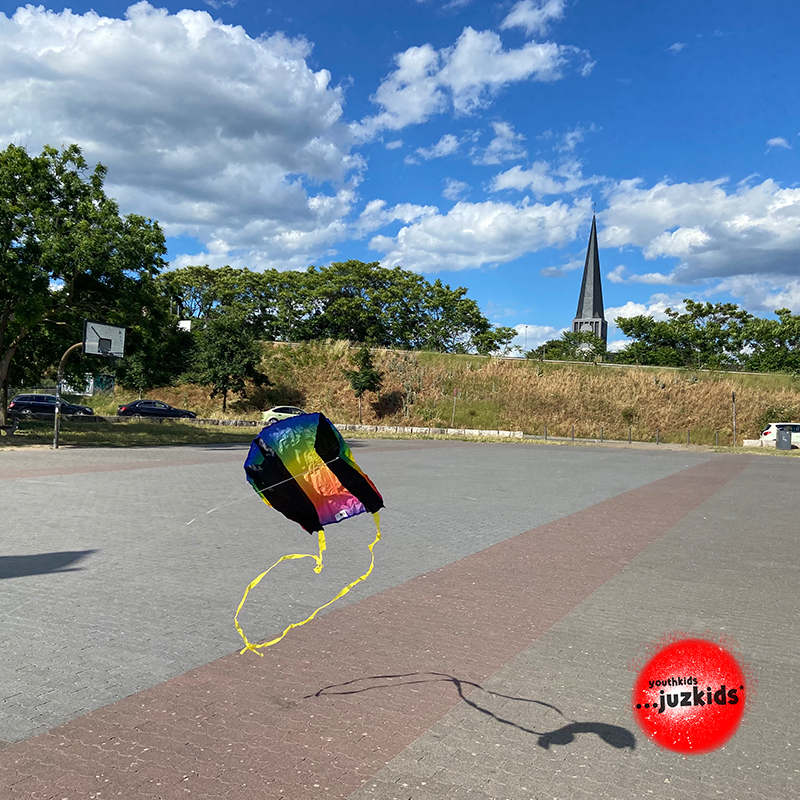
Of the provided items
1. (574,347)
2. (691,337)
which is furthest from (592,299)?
(691,337)

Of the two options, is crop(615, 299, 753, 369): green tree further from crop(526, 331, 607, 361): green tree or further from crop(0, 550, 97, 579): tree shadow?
crop(0, 550, 97, 579): tree shadow

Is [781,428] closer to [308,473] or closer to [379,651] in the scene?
[379,651]

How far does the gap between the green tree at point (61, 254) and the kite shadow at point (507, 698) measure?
2060cm

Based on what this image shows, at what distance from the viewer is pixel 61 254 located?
22.0 meters

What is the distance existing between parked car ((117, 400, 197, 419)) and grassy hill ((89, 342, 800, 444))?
518cm

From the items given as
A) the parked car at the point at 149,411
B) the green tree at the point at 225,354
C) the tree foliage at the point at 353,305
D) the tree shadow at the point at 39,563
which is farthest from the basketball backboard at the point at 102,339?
the tree foliage at the point at 353,305

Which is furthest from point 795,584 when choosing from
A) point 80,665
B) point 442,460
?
point 442,460

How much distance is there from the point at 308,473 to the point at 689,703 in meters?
2.51

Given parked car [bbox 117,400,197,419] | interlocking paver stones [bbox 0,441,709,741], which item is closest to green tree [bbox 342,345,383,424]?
parked car [bbox 117,400,197,419]

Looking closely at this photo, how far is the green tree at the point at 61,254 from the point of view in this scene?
21562 millimetres

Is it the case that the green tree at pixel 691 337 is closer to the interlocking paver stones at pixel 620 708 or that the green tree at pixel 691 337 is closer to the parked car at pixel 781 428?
Result: the parked car at pixel 781 428

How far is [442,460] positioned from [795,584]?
593 inches

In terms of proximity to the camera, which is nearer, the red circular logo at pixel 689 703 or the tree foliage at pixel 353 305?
the red circular logo at pixel 689 703

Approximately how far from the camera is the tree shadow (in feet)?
22.0
